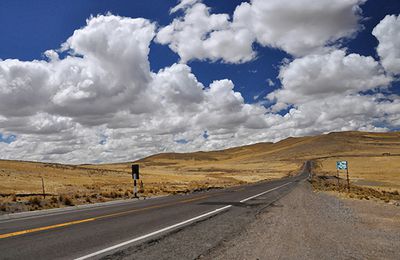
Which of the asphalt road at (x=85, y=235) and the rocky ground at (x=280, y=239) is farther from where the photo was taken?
the asphalt road at (x=85, y=235)

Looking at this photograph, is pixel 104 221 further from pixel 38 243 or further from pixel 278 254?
pixel 278 254

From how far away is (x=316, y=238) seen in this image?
9.34m

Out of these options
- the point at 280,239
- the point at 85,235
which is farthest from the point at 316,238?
the point at 85,235

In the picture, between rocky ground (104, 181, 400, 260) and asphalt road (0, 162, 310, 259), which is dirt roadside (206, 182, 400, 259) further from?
asphalt road (0, 162, 310, 259)

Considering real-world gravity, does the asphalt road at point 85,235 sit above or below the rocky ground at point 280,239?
above

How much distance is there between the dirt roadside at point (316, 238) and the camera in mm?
7594

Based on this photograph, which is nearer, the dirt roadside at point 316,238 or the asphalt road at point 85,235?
the dirt roadside at point 316,238

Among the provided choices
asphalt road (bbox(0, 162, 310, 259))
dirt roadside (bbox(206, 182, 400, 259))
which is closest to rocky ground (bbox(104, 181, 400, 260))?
dirt roadside (bbox(206, 182, 400, 259))

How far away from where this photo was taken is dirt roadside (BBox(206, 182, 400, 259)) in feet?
24.9

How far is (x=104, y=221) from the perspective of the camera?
12.6 m

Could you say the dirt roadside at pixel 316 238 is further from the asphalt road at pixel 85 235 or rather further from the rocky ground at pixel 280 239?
the asphalt road at pixel 85 235

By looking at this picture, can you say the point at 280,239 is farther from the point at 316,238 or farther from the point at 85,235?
the point at 85,235

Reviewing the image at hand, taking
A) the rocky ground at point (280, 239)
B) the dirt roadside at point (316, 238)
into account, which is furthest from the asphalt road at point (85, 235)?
the dirt roadside at point (316, 238)

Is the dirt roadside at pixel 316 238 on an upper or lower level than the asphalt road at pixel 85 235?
lower
